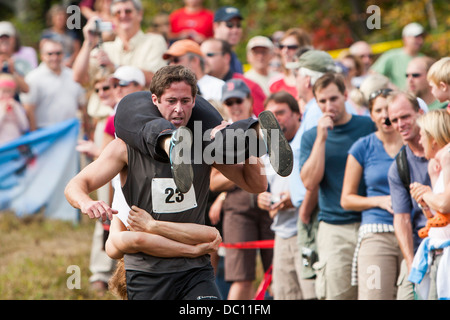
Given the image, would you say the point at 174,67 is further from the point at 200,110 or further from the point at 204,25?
the point at 204,25

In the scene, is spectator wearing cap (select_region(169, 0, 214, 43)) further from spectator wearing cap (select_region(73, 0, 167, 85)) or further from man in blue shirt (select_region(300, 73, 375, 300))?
man in blue shirt (select_region(300, 73, 375, 300))

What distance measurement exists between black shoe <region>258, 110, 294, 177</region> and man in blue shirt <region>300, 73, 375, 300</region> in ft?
6.95

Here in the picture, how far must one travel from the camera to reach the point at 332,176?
686cm

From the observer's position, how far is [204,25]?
36.4 ft

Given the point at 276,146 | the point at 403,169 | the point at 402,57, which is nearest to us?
the point at 276,146

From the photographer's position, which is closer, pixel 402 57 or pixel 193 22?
pixel 402 57

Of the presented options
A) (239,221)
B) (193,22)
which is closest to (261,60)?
(193,22)

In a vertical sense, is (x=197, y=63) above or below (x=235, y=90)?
above

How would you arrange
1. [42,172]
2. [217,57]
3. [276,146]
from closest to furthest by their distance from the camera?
[276,146]
[217,57]
[42,172]

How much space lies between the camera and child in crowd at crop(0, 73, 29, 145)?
11.0m

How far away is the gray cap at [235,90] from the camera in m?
7.61

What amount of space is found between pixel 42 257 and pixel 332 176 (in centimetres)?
441

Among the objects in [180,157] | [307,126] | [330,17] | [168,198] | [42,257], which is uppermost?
[330,17]

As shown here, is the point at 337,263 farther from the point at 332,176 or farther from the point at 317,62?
the point at 317,62
